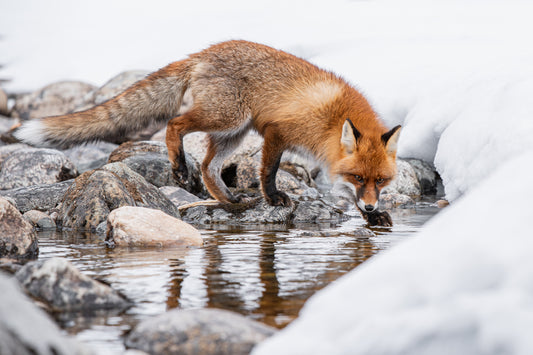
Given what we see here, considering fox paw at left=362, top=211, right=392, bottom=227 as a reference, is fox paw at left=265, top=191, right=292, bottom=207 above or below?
above

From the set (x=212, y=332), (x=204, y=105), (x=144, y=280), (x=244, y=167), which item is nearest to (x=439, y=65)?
(x=244, y=167)

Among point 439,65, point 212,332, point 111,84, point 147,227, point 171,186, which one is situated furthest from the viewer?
point 111,84

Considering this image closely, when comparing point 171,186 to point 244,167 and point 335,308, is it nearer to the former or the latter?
point 244,167

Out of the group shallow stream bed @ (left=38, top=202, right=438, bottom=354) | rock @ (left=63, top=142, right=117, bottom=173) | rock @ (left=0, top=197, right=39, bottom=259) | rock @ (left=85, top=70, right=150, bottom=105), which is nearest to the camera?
shallow stream bed @ (left=38, top=202, right=438, bottom=354)

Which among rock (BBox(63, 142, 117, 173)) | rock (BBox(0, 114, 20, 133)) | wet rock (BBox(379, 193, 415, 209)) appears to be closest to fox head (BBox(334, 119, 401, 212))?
wet rock (BBox(379, 193, 415, 209))

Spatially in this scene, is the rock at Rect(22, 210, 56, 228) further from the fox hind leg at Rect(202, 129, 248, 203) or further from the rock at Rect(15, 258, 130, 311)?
the rock at Rect(15, 258, 130, 311)

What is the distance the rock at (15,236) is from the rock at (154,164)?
351 cm

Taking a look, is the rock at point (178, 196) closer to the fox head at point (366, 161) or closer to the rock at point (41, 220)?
the rock at point (41, 220)

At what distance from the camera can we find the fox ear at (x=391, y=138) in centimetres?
558

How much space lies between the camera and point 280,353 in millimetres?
1795

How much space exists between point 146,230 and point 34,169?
4.65 meters

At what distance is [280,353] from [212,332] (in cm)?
46

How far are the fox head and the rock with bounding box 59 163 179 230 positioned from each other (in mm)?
2087

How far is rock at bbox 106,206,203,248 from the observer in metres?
4.53
